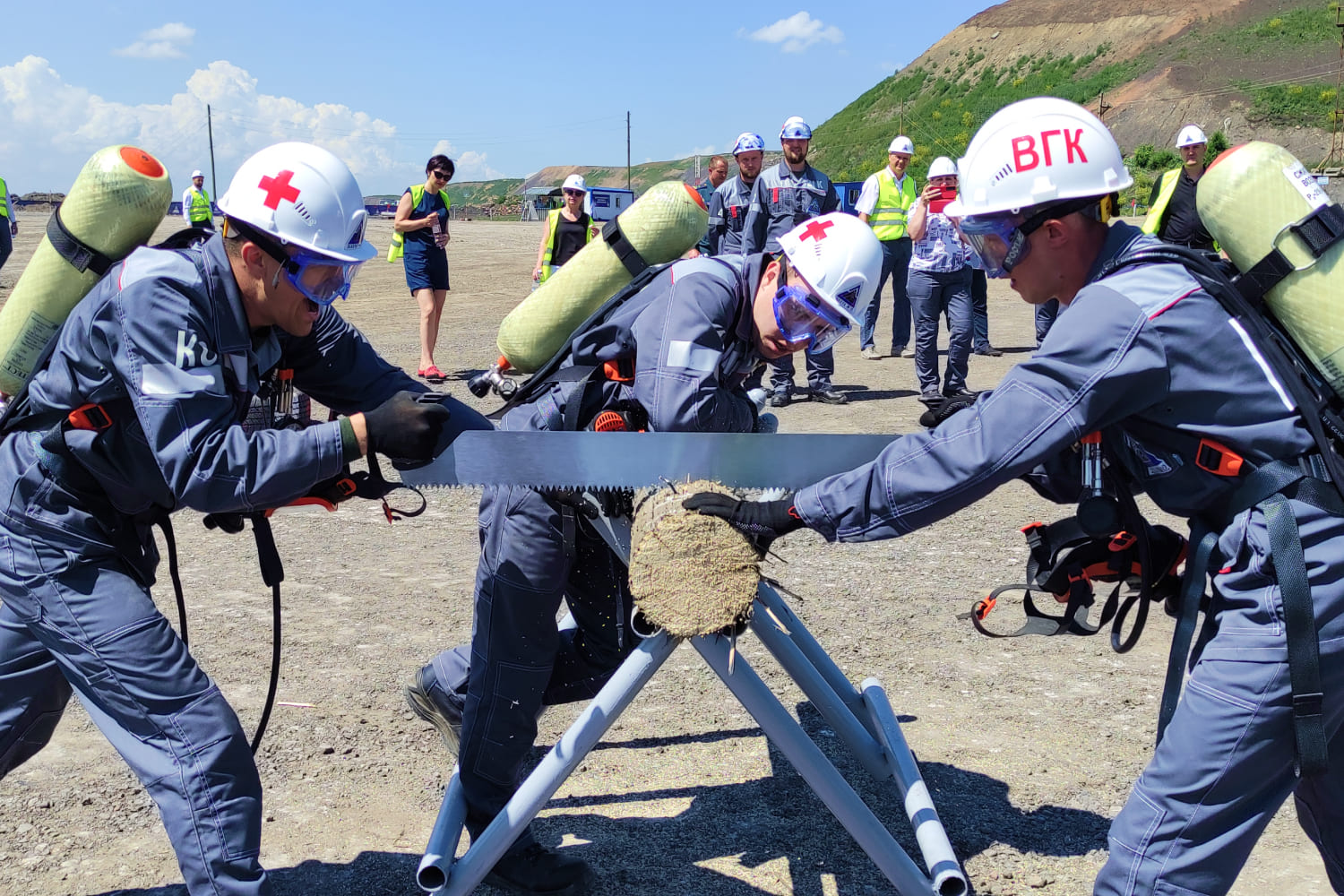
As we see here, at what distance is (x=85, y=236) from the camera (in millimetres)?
3035

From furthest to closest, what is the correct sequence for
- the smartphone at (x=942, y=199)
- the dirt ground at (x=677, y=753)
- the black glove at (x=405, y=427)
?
the smartphone at (x=942, y=199), the dirt ground at (x=677, y=753), the black glove at (x=405, y=427)

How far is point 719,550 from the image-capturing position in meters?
2.56

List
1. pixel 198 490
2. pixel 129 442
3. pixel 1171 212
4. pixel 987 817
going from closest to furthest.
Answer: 1. pixel 198 490
2. pixel 129 442
3. pixel 987 817
4. pixel 1171 212

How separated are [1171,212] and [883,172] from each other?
343 centimetres

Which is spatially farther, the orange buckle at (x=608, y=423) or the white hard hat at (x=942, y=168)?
the white hard hat at (x=942, y=168)

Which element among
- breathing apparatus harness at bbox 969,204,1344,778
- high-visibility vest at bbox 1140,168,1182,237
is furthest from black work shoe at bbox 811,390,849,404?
breathing apparatus harness at bbox 969,204,1344,778

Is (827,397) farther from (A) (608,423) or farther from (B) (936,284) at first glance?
(A) (608,423)

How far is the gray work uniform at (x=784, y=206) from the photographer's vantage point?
10172mm

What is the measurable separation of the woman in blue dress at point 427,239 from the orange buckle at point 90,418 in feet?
27.3

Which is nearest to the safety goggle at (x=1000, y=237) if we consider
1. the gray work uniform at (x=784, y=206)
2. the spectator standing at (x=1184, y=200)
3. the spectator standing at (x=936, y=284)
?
the spectator standing at (x=1184, y=200)

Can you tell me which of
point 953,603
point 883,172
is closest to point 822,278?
point 953,603

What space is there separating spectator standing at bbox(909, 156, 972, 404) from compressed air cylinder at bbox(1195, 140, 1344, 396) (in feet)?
24.6

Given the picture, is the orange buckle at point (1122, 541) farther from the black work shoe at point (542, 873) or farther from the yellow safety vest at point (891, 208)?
the yellow safety vest at point (891, 208)

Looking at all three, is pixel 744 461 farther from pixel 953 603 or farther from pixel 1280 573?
pixel 953 603
